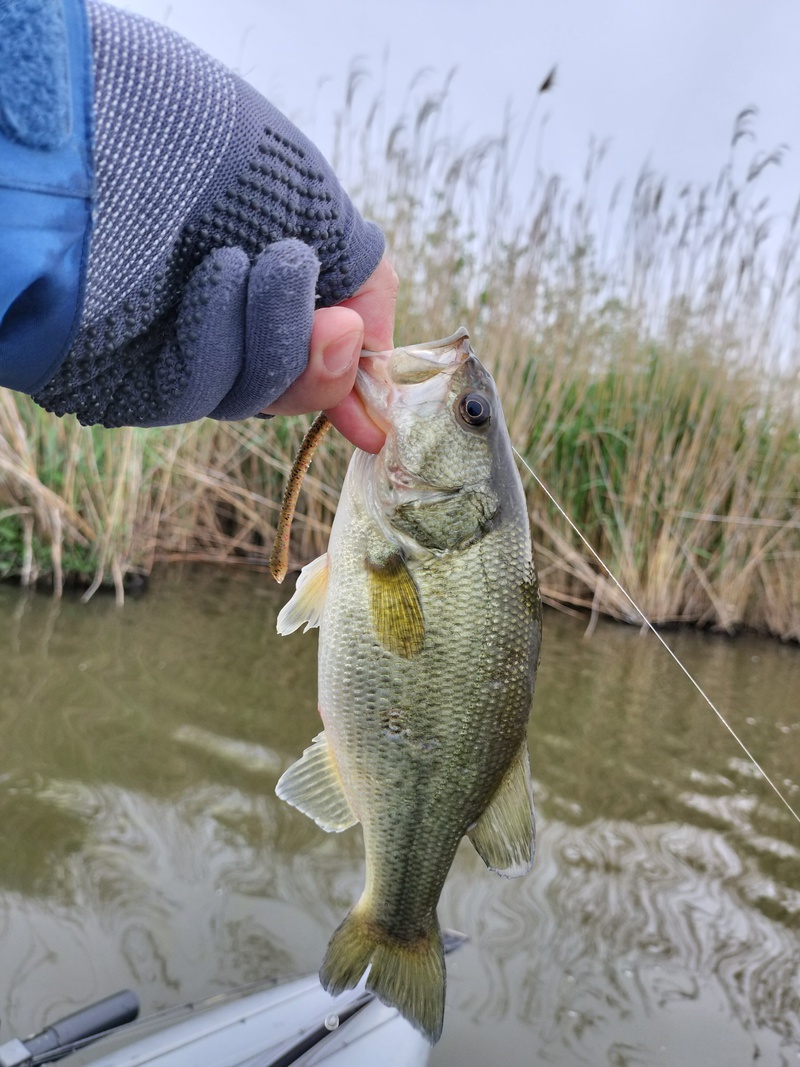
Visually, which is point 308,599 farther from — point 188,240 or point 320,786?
point 188,240

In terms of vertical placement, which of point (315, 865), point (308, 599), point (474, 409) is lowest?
point (315, 865)

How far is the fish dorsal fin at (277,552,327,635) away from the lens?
166 centimetres

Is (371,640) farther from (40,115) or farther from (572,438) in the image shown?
(572,438)

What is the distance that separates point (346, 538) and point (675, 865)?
7.58 ft

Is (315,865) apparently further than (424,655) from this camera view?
Yes

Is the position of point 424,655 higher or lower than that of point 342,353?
lower

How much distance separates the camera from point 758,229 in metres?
6.34

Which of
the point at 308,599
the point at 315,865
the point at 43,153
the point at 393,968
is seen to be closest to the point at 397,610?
the point at 308,599

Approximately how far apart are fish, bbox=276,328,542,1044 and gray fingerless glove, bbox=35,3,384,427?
0.30 meters

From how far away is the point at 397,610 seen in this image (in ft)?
4.98

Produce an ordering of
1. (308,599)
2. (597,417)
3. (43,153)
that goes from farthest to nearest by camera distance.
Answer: (597,417)
(308,599)
(43,153)

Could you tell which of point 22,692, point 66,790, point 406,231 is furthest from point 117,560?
point 406,231

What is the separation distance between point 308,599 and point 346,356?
0.57m

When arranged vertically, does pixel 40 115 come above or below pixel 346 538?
above
